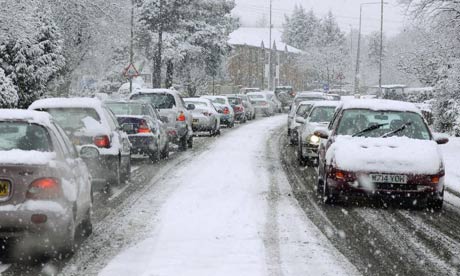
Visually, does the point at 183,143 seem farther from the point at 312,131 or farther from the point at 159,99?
the point at 312,131

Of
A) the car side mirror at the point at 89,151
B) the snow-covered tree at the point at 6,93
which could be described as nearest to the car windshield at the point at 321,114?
the snow-covered tree at the point at 6,93

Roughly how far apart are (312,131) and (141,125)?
406 cm

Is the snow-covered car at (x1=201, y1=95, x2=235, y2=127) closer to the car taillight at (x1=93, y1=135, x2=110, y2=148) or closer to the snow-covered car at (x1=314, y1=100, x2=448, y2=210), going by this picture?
the car taillight at (x1=93, y1=135, x2=110, y2=148)

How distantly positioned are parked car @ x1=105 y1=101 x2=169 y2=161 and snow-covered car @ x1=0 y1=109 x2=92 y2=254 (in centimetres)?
1001

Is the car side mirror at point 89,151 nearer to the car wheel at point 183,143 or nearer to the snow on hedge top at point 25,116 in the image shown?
the snow on hedge top at point 25,116

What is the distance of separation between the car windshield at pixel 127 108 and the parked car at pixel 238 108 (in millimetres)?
25142

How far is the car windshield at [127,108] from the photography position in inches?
736

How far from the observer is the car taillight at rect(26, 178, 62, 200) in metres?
7.21

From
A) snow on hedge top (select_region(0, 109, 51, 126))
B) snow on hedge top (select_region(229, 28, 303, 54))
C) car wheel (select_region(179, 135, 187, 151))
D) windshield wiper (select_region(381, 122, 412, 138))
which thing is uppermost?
snow on hedge top (select_region(229, 28, 303, 54))

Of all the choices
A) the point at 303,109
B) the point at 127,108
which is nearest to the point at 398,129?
the point at 127,108

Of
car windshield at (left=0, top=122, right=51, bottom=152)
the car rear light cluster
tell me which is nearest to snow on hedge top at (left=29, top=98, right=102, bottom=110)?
car windshield at (left=0, top=122, right=51, bottom=152)

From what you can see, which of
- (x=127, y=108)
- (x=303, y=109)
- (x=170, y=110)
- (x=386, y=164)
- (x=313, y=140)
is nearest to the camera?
(x=386, y=164)

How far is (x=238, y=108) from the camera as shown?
145 feet

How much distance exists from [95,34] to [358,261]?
3483cm
